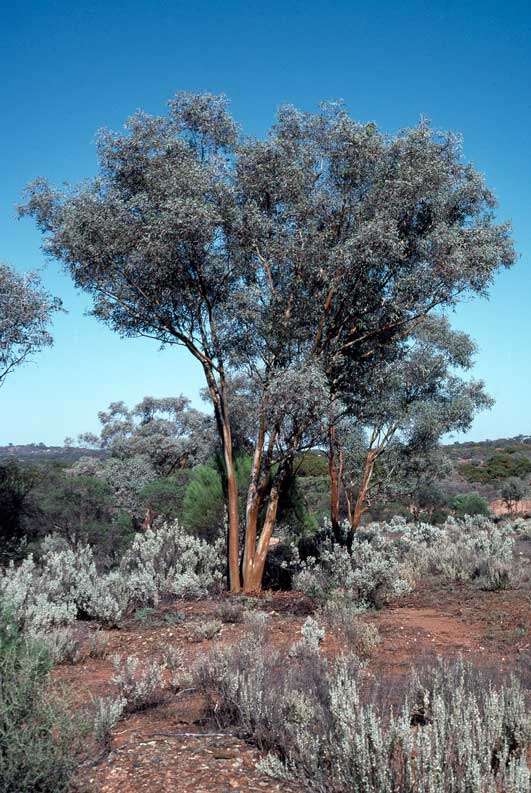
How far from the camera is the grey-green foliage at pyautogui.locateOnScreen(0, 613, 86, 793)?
327 cm

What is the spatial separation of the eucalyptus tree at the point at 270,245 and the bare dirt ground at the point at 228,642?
2226 mm

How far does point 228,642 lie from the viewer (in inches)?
295

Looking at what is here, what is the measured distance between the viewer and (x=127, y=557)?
Result: 11555mm

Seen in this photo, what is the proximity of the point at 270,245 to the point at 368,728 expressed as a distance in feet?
25.0

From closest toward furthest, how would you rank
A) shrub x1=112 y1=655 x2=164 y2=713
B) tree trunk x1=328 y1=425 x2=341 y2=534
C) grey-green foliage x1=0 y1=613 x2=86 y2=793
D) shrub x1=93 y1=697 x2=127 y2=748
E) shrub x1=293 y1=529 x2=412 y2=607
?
grey-green foliage x1=0 y1=613 x2=86 y2=793, shrub x1=93 y1=697 x2=127 y2=748, shrub x1=112 y1=655 x2=164 y2=713, shrub x1=293 y1=529 x2=412 y2=607, tree trunk x1=328 y1=425 x2=341 y2=534

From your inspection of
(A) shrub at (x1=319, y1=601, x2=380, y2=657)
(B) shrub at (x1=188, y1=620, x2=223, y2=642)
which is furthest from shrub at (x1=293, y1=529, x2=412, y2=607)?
(B) shrub at (x1=188, y1=620, x2=223, y2=642)

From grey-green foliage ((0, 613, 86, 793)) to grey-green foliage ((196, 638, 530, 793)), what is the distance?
1080 millimetres

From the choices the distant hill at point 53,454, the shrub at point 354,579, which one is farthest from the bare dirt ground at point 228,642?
A: the distant hill at point 53,454

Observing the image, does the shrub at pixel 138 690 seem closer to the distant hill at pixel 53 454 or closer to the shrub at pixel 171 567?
the shrub at pixel 171 567

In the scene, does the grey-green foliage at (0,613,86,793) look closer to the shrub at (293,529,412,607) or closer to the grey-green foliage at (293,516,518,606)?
the grey-green foliage at (293,516,518,606)

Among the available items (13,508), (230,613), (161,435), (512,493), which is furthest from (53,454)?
(230,613)

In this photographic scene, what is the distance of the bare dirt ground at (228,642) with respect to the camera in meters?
3.88

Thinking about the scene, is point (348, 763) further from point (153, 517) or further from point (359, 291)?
point (153, 517)

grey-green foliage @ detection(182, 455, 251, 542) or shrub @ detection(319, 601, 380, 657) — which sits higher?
grey-green foliage @ detection(182, 455, 251, 542)
